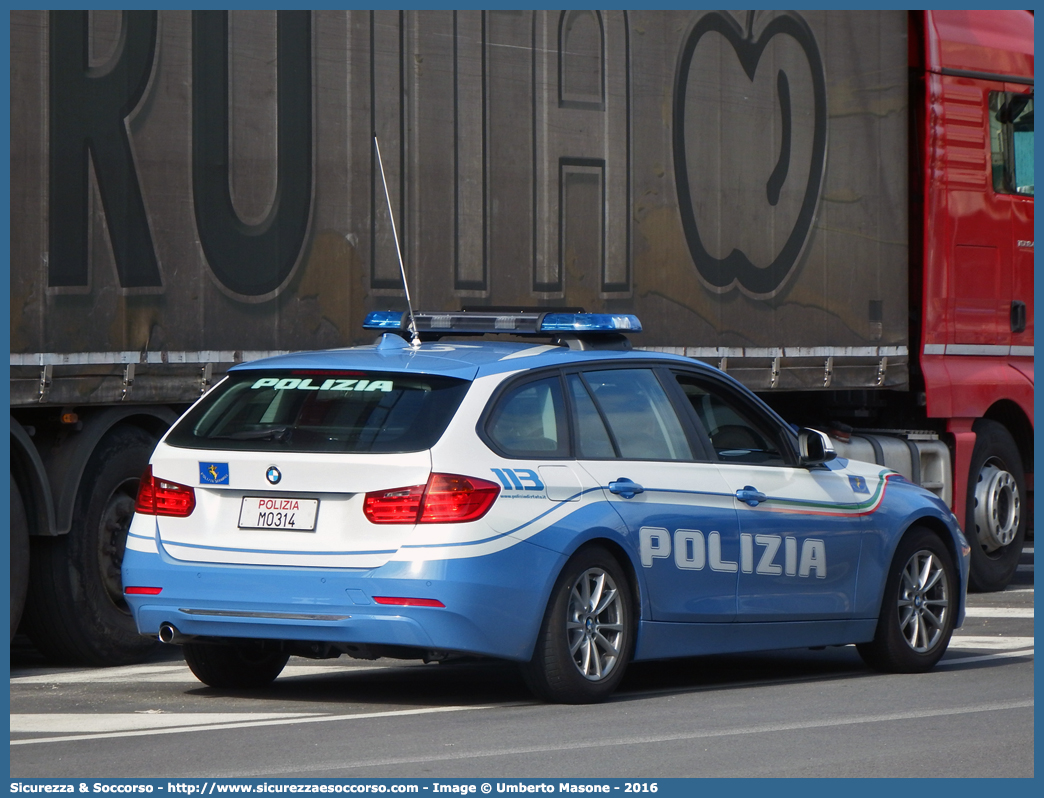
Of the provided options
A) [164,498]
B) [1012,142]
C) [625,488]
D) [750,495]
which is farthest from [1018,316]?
[164,498]

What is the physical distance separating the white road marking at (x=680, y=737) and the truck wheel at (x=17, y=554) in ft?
10.3

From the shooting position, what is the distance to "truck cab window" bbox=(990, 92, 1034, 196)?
51.5 ft

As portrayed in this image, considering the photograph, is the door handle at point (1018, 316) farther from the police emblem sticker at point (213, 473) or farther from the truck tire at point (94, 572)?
the police emblem sticker at point (213, 473)

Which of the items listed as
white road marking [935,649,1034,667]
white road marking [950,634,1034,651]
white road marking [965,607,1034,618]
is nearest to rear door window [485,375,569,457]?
white road marking [935,649,1034,667]

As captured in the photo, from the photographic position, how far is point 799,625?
9453mm

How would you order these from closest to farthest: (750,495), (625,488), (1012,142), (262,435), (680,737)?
(680,737)
(262,435)
(625,488)
(750,495)
(1012,142)

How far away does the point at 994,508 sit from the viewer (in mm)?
15594

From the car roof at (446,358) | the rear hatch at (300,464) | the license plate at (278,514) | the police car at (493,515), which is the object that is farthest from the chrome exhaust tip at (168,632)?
the car roof at (446,358)

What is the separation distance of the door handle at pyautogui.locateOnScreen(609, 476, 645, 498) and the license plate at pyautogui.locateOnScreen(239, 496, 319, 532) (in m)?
1.32

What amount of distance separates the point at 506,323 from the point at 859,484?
194cm

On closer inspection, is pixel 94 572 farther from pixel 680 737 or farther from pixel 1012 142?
pixel 1012 142

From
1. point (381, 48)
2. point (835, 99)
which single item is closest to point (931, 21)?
point (835, 99)

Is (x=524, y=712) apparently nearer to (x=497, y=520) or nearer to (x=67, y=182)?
(x=497, y=520)

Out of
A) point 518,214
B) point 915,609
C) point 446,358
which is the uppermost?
point 518,214
